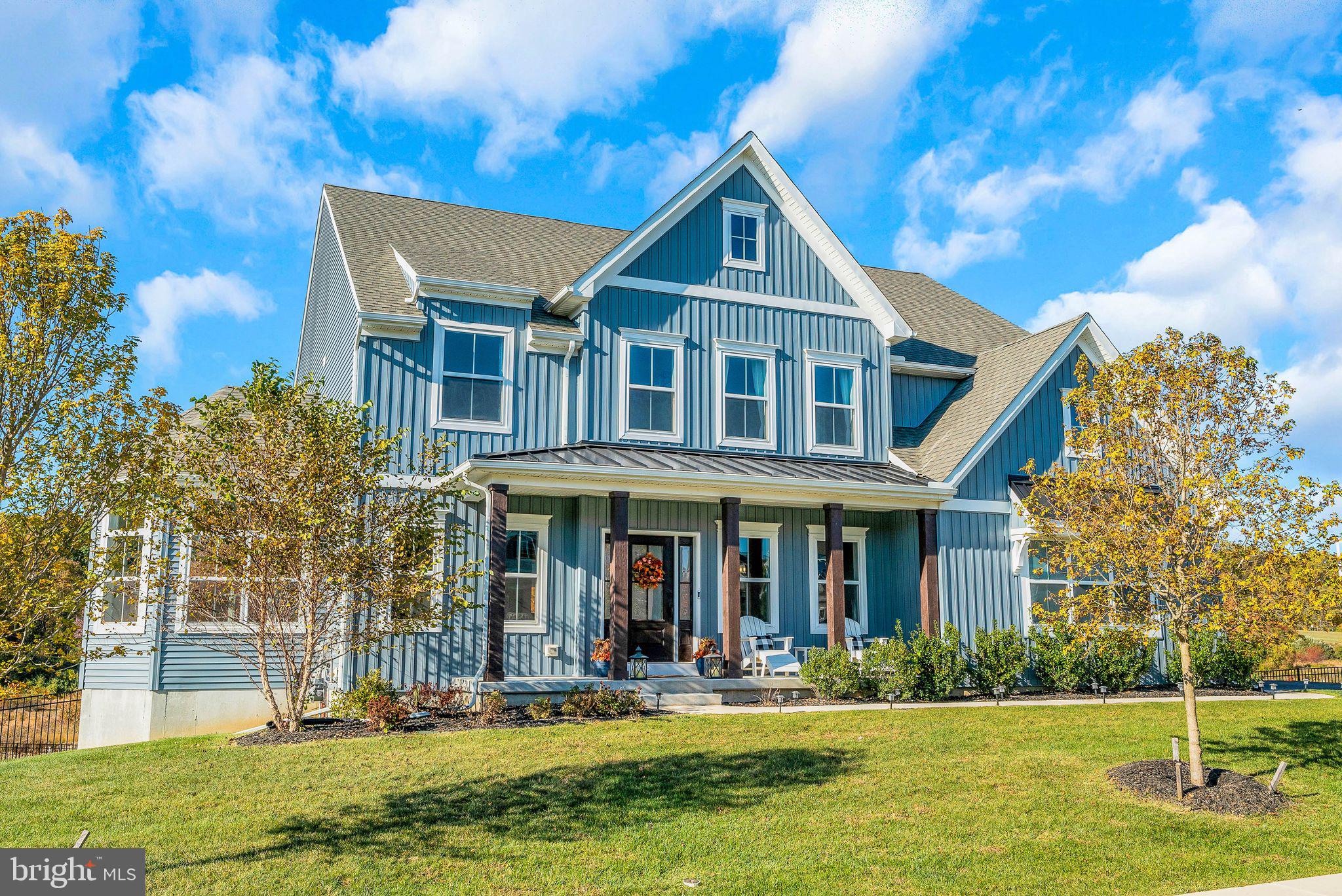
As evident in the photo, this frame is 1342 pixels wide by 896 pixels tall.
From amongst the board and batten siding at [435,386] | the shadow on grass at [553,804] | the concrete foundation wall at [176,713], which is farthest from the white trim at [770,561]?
the concrete foundation wall at [176,713]

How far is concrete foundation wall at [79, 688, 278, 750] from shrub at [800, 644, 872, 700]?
878 cm

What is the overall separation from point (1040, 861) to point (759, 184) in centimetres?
1379

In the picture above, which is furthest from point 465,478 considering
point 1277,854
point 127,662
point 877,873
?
point 1277,854

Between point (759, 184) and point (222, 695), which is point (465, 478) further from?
point (759, 184)

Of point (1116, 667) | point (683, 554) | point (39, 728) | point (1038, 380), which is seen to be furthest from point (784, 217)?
point (39, 728)

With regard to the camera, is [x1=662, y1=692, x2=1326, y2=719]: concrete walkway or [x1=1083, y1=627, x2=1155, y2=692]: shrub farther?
[x1=1083, y1=627, x2=1155, y2=692]: shrub

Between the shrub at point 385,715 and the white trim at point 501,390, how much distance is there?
16.2 feet

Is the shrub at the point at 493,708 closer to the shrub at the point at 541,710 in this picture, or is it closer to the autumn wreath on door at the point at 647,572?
the shrub at the point at 541,710

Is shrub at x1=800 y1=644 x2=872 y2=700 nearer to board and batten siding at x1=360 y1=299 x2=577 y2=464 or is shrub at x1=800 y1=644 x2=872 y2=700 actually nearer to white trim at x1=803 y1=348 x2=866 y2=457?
white trim at x1=803 y1=348 x2=866 y2=457

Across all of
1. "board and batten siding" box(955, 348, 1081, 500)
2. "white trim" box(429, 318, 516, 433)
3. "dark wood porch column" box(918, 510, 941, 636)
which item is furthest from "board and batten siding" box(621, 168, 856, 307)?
"dark wood porch column" box(918, 510, 941, 636)

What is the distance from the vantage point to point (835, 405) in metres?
18.7

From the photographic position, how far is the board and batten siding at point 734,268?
17.6 m

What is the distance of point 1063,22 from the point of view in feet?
53.2

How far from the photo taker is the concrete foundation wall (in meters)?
15.8
